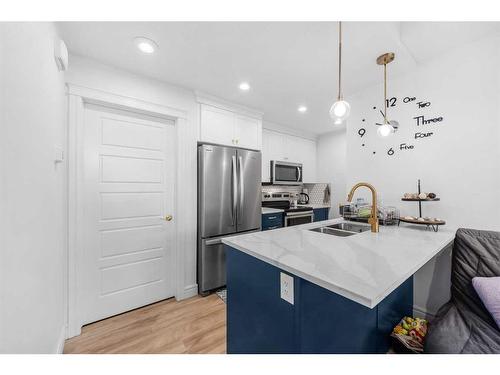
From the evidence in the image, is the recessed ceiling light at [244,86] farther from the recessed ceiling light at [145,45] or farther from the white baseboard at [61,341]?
the white baseboard at [61,341]

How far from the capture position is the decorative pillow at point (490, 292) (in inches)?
45.8

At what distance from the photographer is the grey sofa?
111 centimetres

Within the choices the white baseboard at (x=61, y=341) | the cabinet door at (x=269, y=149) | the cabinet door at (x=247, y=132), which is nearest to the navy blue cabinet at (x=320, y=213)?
the cabinet door at (x=269, y=149)

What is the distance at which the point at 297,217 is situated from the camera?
363 cm

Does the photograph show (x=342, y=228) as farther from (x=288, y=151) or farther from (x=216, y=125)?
(x=288, y=151)

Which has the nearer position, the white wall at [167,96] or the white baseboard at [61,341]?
the white baseboard at [61,341]

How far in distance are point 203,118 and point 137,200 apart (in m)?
1.22

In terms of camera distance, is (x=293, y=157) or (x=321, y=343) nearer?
(x=321, y=343)

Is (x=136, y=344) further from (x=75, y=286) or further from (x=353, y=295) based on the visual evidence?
(x=353, y=295)

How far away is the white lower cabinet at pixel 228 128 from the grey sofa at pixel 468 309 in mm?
2383

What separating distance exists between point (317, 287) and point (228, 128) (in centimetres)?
230

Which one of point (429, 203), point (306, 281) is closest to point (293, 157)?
point (429, 203)

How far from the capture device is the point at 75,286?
1.89 m

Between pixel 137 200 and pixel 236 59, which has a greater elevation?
pixel 236 59
